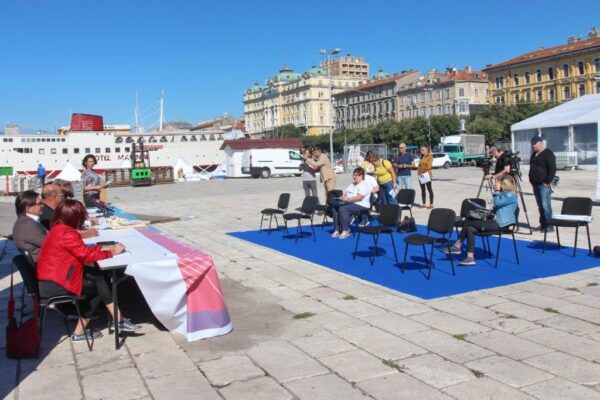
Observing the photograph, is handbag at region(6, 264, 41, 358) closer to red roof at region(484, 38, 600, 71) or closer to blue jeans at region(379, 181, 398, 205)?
blue jeans at region(379, 181, 398, 205)

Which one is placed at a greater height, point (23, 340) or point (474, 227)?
point (474, 227)

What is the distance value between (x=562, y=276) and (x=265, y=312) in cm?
363

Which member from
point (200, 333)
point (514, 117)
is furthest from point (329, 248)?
point (514, 117)

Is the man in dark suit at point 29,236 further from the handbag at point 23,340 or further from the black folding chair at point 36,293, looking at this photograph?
the handbag at point 23,340

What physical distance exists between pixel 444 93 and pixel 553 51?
23016 millimetres

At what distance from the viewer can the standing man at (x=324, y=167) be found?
12682 millimetres

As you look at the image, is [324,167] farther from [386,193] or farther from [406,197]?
[406,197]

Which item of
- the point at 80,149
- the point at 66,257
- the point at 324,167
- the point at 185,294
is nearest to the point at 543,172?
the point at 324,167

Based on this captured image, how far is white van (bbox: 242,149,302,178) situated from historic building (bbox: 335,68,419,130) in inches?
2880

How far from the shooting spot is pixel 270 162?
36.1 metres

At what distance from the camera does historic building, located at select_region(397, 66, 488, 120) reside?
330 ft

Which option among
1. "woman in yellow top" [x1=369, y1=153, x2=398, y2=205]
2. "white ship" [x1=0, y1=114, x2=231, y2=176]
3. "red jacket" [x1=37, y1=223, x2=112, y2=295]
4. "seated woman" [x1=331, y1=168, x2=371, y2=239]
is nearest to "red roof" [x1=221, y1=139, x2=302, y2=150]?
"white ship" [x1=0, y1=114, x2=231, y2=176]

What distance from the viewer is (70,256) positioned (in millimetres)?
4848

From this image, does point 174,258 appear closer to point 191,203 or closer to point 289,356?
point 289,356
